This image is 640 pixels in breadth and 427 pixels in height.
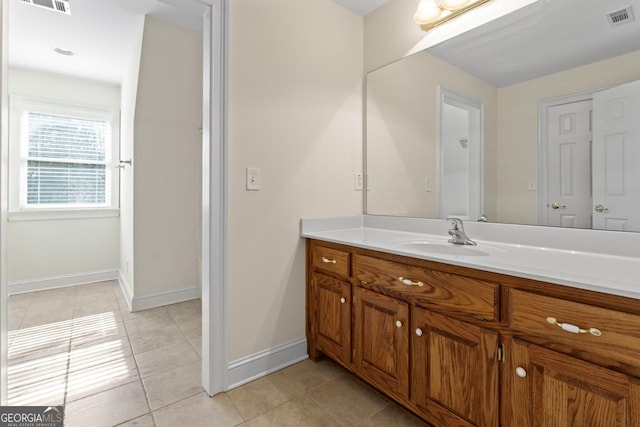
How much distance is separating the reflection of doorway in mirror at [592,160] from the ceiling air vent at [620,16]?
0.26m

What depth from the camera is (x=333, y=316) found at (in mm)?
1754

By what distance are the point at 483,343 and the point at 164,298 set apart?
2831mm

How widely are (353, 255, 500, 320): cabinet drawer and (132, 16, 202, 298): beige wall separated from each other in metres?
2.21

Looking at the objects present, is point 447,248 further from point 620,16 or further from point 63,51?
point 63,51

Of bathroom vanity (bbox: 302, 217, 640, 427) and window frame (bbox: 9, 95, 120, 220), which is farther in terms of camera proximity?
window frame (bbox: 9, 95, 120, 220)

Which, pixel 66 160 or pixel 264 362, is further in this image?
pixel 66 160

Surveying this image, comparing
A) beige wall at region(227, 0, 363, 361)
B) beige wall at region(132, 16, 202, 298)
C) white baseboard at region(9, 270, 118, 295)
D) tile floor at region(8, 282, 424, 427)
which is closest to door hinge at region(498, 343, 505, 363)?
tile floor at region(8, 282, 424, 427)

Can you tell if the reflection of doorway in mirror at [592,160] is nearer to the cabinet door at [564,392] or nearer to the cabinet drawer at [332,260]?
the cabinet door at [564,392]

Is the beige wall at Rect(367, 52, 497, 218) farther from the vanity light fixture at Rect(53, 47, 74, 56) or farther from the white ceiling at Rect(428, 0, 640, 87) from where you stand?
the vanity light fixture at Rect(53, 47, 74, 56)

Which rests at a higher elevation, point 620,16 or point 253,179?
point 620,16

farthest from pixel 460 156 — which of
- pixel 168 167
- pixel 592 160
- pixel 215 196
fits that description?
pixel 168 167

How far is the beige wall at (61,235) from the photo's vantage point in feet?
11.1

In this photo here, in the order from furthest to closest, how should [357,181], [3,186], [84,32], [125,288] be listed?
1. [125,288]
2. [84,32]
3. [357,181]
4. [3,186]

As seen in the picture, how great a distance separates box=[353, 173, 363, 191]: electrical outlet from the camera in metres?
2.22
